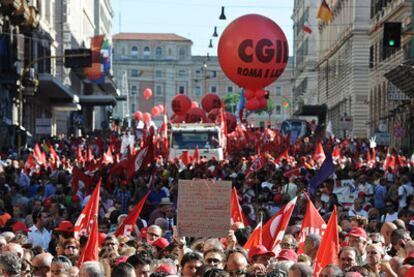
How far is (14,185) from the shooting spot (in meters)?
24.4

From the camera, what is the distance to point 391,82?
56.4 meters

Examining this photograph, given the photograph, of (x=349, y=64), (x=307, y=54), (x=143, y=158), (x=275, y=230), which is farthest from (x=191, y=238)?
(x=307, y=54)

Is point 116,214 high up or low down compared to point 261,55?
down

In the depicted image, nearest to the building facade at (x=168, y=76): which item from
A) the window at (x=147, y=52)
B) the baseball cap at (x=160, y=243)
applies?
the window at (x=147, y=52)

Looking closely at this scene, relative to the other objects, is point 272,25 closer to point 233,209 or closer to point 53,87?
point 233,209

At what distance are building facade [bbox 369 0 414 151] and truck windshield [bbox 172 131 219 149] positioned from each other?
5.41 meters

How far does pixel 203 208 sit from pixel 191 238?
7.21 feet

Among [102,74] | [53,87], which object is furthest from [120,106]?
[53,87]

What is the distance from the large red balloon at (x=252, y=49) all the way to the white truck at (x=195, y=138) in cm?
2063

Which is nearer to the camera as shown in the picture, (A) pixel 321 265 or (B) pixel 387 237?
(A) pixel 321 265

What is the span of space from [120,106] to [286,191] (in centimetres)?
14491

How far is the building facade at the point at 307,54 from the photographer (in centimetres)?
10644

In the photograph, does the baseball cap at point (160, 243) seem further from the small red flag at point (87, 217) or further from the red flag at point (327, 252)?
the red flag at point (327, 252)

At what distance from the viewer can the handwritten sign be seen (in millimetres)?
13453
